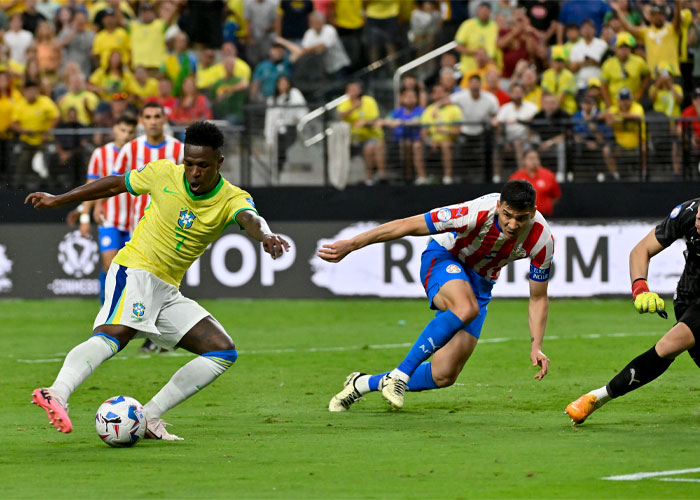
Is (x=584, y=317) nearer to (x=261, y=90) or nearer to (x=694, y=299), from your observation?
(x=261, y=90)

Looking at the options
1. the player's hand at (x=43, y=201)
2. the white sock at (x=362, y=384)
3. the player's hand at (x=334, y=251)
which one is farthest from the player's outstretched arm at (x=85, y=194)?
the white sock at (x=362, y=384)

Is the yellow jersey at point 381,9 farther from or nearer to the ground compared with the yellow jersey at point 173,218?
farther from the ground

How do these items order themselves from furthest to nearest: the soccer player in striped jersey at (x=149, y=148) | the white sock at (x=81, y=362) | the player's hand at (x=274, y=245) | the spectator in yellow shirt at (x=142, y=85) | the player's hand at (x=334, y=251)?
the spectator in yellow shirt at (x=142, y=85) < the soccer player in striped jersey at (x=149, y=148) < the player's hand at (x=334, y=251) < the white sock at (x=81, y=362) < the player's hand at (x=274, y=245)

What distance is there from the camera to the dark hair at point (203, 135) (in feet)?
23.3

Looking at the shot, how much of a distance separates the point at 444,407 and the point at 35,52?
13.9 meters

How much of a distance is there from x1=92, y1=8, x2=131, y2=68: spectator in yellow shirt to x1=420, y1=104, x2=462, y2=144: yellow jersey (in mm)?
5453

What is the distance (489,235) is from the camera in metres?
8.48

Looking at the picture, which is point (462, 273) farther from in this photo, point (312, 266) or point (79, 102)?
point (79, 102)

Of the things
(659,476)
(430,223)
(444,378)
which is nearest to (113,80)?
(444,378)

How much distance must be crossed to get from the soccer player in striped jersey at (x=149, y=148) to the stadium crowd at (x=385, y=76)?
6646 mm

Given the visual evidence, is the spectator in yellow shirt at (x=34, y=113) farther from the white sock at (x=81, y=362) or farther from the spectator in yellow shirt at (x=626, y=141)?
the white sock at (x=81, y=362)

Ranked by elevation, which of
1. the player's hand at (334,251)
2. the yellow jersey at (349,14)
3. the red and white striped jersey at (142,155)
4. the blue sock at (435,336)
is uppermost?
the yellow jersey at (349,14)

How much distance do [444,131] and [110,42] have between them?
20.2ft

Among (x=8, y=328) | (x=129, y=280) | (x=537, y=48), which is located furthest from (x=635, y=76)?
(x=129, y=280)
